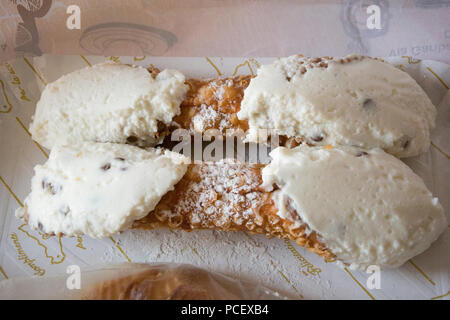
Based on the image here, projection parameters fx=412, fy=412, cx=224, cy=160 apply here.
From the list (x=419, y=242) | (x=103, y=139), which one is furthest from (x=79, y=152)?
(x=419, y=242)

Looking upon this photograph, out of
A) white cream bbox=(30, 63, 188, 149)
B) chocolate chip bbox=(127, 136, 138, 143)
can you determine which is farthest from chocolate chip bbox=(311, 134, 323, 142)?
chocolate chip bbox=(127, 136, 138, 143)

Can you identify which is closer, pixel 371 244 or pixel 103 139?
pixel 371 244

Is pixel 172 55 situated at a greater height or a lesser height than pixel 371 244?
greater

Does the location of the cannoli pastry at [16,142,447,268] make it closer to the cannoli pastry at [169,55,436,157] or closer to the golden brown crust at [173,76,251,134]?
the cannoli pastry at [169,55,436,157]

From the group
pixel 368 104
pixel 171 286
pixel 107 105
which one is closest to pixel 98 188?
pixel 107 105

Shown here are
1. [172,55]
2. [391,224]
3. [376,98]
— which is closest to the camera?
[391,224]

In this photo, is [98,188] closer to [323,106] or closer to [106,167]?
[106,167]
